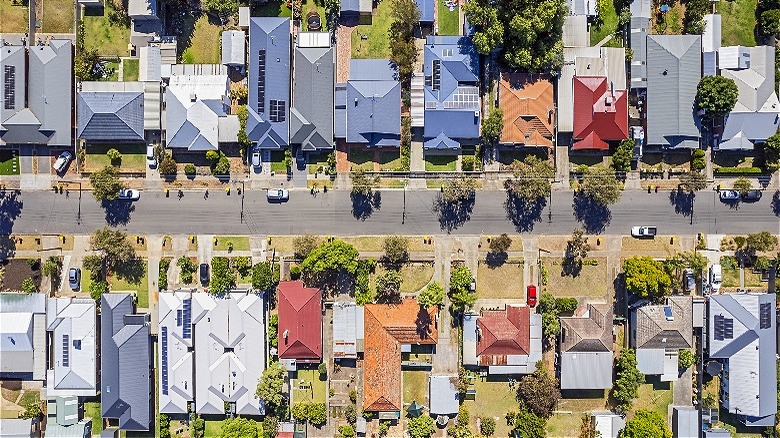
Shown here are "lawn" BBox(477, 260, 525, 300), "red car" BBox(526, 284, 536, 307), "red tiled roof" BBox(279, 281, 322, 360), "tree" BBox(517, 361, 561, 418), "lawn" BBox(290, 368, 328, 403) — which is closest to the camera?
"red tiled roof" BBox(279, 281, 322, 360)

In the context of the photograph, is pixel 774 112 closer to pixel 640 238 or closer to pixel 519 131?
pixel 640 238

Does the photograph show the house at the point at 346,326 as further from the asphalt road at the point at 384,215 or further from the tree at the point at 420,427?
the tree at the point at 420,427

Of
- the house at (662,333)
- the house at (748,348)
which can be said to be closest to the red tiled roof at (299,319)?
the house at (662,333)

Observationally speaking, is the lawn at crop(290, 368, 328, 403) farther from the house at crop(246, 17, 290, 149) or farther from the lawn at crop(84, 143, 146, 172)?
the lawn at crop(84, 143, 146, 172)

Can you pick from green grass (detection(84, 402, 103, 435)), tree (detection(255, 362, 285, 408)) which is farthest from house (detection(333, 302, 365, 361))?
green grass (detection(84, 402, 103, 435))

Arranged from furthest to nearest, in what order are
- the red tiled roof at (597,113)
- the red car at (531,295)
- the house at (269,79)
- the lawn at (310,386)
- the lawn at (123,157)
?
the lawn at (310,386)
the lawn at (123,157)
the red car at (531,295)
the house at (269,79)
the red tiled roof at (597,113)

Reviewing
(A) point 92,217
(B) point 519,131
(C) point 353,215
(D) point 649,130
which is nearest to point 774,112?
(D) point 649,130
